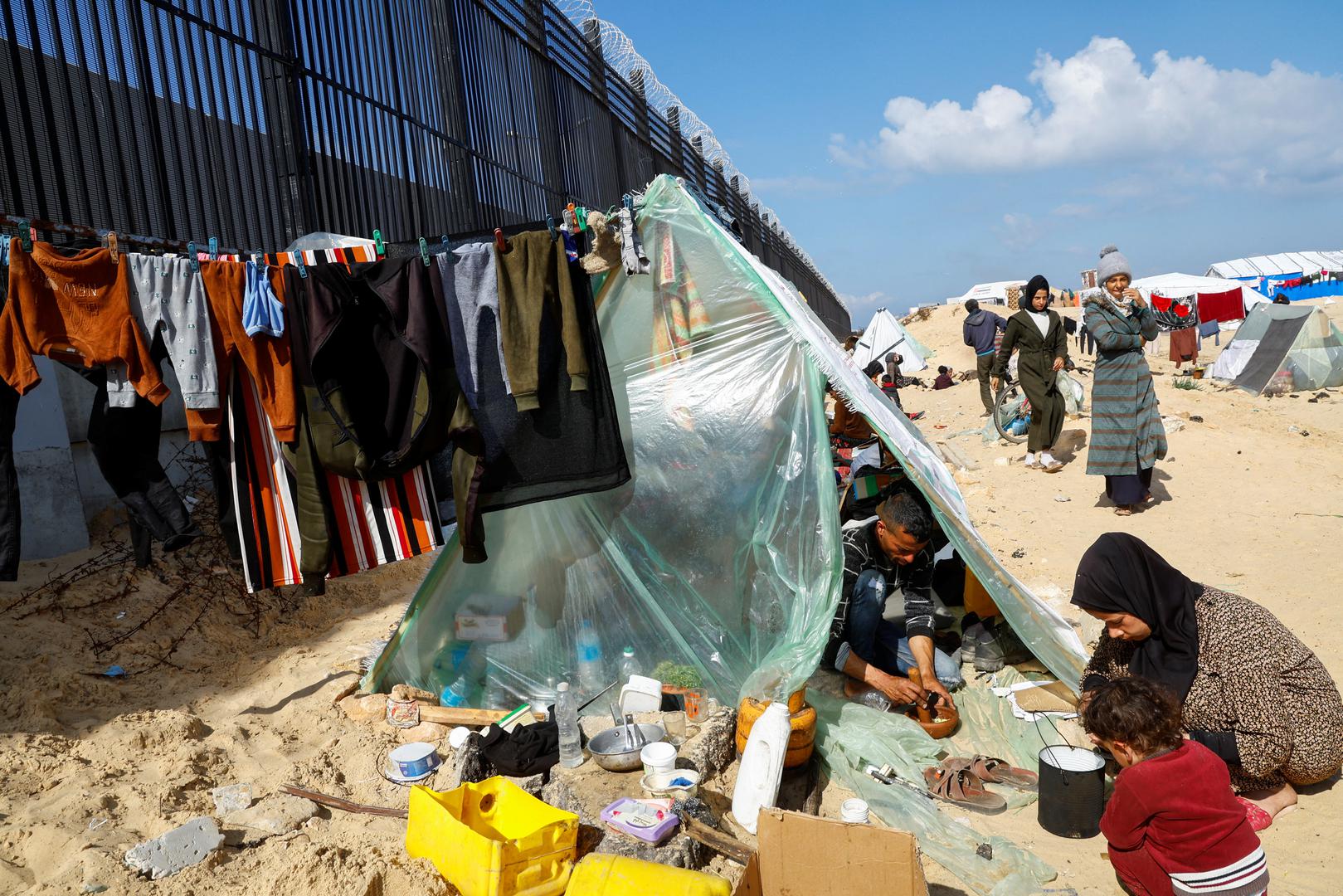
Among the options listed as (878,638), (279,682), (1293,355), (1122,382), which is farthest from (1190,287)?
(279,682)

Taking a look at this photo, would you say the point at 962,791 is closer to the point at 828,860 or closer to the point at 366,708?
the point at 828,860

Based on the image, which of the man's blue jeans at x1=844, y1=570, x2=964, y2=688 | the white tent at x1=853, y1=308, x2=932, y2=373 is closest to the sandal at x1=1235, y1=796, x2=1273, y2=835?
the man's blue jeans at x1=844, y1=570, x2=964, y2=688

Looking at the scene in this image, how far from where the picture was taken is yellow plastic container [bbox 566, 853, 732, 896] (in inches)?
90.1

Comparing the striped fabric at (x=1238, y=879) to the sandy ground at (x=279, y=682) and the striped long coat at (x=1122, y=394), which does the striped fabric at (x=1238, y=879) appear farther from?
the striped long coat at (x=1122, y=394)

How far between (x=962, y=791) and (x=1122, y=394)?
4132mm

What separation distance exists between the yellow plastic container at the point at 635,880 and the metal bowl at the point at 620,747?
0.76 meters

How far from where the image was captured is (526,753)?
3.38 meters

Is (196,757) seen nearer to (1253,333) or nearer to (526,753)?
(526,753)

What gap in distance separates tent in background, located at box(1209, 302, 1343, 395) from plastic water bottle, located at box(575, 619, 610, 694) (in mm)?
12609

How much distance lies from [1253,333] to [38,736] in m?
15.9

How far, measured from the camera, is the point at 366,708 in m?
4.04

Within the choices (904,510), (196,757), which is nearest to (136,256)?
(196,757)

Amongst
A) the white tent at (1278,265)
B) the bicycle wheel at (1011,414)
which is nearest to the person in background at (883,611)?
the bicycle wheel at (1011,414)

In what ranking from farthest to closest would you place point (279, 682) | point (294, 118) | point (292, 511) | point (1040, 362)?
point (1040, 362), point (294, 118), point (279, 682), point (292, 511)
